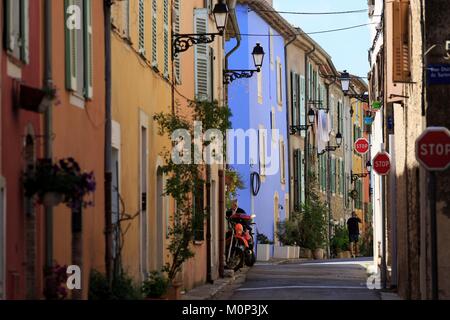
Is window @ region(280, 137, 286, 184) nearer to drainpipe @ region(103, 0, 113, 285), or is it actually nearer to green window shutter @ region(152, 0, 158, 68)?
green window shutter @ region(152, 0, 158, 68)

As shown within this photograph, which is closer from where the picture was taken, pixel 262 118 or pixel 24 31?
pixel 24 31

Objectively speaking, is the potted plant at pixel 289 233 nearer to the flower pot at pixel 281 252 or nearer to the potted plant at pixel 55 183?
the flower pot at pixel 281 252

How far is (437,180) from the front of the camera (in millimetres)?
17156

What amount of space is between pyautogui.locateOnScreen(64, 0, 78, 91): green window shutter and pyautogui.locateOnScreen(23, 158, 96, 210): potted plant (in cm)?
251

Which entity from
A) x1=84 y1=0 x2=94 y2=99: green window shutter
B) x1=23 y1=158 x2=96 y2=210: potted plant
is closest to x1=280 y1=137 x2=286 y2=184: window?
x1=84 y1=0 x2=94 y2=99: green window shutter

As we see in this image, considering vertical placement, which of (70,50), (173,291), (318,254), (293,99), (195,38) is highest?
(293,99)

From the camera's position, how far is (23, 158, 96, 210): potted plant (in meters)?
12.3

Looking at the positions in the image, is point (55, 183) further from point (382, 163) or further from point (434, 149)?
point (382, 163)

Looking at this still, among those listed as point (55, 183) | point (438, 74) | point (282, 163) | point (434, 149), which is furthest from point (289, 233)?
point (55, 183)

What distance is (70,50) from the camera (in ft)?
49.1

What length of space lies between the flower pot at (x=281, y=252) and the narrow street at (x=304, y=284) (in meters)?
7.55

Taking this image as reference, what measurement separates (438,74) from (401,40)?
4277 mm
